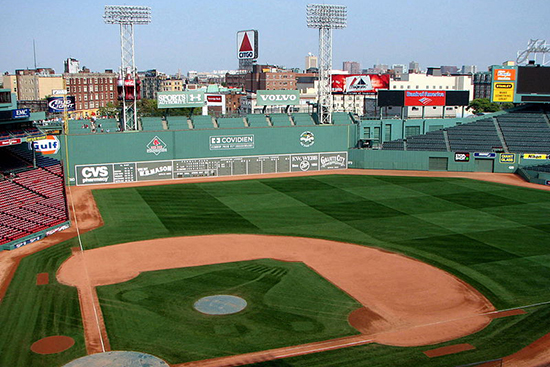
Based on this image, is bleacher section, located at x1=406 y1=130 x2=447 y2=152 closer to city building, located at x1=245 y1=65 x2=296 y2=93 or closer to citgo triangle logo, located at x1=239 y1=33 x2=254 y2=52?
citgo triangle logo, located at x1=239 y1=33 x2=254 y2=52

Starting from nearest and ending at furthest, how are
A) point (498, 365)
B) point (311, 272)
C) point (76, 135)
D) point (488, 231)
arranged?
1. point (498, 365)
2. point (311, 272)
3. point (488, 231)
4. point (76, 135)

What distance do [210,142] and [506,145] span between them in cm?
3552

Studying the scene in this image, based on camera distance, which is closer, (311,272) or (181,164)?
(311,272)

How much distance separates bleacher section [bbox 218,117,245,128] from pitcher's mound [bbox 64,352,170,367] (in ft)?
145

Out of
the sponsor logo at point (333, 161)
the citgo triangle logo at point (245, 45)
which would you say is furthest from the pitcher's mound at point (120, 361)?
the citgo triangle logo at point (245, 45)

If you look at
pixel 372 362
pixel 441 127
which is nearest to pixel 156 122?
pixel 441 127

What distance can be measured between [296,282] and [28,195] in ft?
79.7

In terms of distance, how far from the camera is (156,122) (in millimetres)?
58312

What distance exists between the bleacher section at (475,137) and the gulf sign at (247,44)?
27180 millimetres

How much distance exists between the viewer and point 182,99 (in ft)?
200

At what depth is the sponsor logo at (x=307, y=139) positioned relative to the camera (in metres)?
62.0

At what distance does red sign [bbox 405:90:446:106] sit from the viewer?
229 feet

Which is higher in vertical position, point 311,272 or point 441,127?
point 441,127

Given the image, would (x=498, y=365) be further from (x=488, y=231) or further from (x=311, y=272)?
(x=488, y=231)
